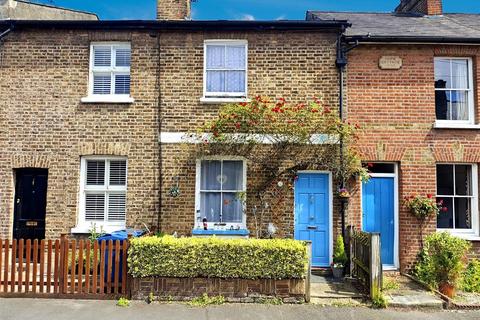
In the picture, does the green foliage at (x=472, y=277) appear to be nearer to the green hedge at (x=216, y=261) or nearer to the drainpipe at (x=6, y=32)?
the green hedge at (x=216, y=261)

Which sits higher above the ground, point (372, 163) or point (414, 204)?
point (372, 163)

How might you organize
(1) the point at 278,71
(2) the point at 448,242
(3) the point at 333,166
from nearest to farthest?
(2) the point at 448,242 → (3) the point at 333,166 → (1) the point at 278,71

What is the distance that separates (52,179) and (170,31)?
15.9 ft

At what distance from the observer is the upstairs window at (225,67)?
1076 centimetres

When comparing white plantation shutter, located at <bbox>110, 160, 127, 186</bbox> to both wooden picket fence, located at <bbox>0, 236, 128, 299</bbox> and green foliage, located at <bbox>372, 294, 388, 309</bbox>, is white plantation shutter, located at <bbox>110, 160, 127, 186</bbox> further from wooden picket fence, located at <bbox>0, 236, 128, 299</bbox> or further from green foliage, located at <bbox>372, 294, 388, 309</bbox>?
green foliage, located at <bbox>372, 294, 388, 309</bbox>

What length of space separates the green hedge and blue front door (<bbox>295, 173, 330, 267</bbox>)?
2653mm

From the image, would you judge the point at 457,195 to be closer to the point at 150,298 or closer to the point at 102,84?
the point at 150,298

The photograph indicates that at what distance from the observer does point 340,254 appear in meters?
9.85

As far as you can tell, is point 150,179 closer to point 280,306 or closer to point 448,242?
point 280,306

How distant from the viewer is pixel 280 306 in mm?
7555

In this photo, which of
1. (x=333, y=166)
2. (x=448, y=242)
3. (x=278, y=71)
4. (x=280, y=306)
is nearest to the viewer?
(x=280, y=306)

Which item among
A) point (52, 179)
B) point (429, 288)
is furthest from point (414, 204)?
point (52, 179)

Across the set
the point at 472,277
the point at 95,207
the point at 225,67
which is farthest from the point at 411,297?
the point at 95,207

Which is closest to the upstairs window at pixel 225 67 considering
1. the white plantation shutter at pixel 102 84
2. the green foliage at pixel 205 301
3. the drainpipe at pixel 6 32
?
the white plantation shutter at pixel 102 84
